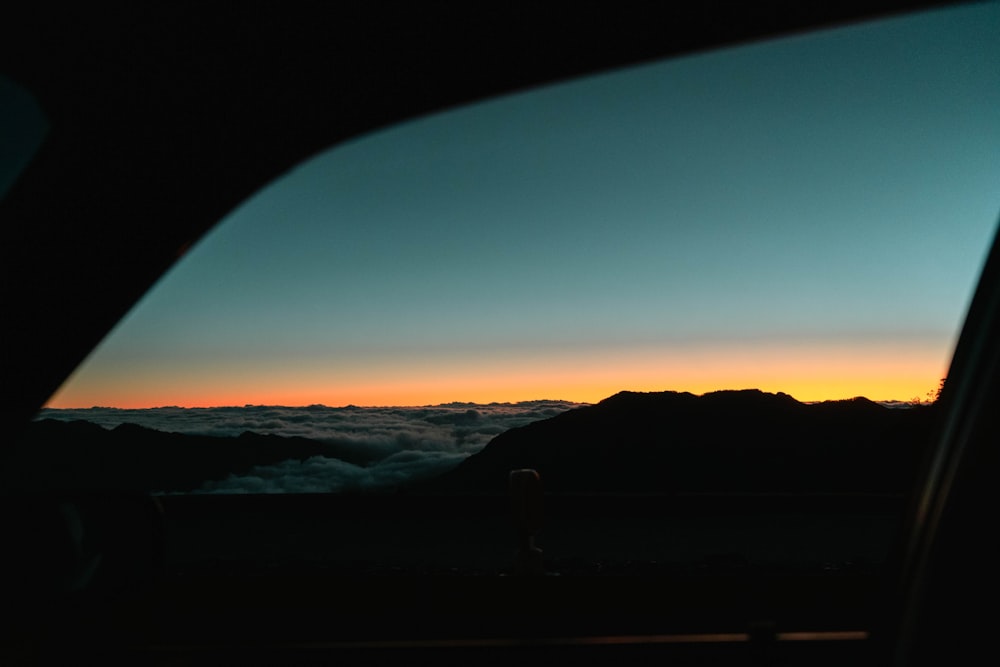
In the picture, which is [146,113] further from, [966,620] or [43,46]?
[966,620]

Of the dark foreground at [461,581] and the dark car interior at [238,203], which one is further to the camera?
the dark foreground at [461,581]

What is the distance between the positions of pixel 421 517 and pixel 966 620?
8182 mm

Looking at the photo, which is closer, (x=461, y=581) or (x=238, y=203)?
(x=238, y=203)

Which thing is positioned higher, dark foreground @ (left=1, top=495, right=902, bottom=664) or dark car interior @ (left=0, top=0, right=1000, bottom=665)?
dark car interior @ (left=0, top=0, right=1000, bottom=665)

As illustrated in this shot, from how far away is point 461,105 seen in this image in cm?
239

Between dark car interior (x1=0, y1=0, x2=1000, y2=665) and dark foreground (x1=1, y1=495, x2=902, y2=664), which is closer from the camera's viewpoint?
dark car interior (x1=0, y1=0, x2=1000, y2=665)

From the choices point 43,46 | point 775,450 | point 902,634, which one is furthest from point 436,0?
point 775,450

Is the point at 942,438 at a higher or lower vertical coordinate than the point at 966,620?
higher

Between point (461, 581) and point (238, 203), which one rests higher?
point (238, 203)

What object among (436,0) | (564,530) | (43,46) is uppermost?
(436,0)

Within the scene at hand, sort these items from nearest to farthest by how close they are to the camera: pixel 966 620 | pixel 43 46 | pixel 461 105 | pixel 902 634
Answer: pixel 966 620
pixel 902 634
pixel 43 46
pixel 461 105

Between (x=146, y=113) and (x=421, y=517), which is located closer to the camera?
(x=146, y=113)

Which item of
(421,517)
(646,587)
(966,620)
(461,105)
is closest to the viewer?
(966,620)

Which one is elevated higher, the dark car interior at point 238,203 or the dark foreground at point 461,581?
the dark car interior at point 238,203
